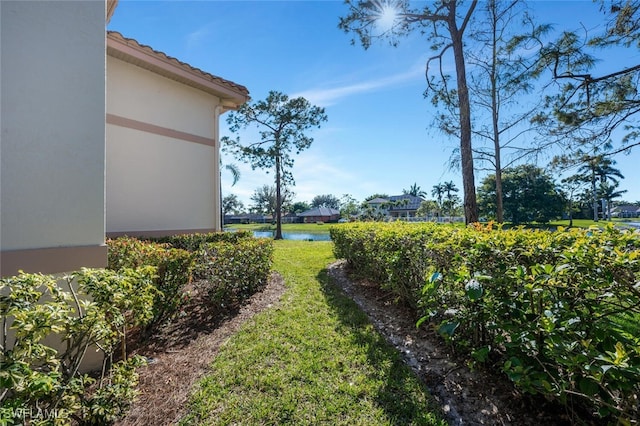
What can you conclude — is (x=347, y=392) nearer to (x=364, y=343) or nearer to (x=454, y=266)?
(x=364, y=343)

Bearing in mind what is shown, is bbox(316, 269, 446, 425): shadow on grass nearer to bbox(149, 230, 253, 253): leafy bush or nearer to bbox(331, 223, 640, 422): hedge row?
bbox(331, 223, 640, 422): hedge row

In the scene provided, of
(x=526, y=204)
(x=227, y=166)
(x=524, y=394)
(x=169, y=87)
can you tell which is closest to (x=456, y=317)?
(x=524, y=394)

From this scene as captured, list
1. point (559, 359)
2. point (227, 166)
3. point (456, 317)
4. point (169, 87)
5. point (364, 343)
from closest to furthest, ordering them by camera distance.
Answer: point (559, 359) → point (456, 317) → point (364, 343) → point (169, 87) → point (227, 166)

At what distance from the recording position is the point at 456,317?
247cm

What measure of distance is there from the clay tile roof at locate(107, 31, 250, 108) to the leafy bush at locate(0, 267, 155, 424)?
5.87 m

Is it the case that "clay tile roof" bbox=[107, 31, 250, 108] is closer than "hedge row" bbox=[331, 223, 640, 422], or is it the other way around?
"hedge row" bbox=[331, 223, 640, 422]

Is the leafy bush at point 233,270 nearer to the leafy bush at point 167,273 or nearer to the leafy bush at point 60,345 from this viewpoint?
the leafy bush at point 167,273

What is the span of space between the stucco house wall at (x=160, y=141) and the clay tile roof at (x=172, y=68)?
0.06 feet

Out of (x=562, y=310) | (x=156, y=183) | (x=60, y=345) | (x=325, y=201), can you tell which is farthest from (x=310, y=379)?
(x=325, y=201)

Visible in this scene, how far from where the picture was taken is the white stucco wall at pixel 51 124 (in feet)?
8.31

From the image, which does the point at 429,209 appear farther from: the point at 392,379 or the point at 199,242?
the point at 392,379

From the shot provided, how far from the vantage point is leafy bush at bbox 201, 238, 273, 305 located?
14.4 ft

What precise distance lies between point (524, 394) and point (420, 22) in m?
9.55

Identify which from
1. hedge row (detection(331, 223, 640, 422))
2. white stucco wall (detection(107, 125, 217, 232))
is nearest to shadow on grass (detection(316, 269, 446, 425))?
hedge row (detection(331, 223, 640, 422))
